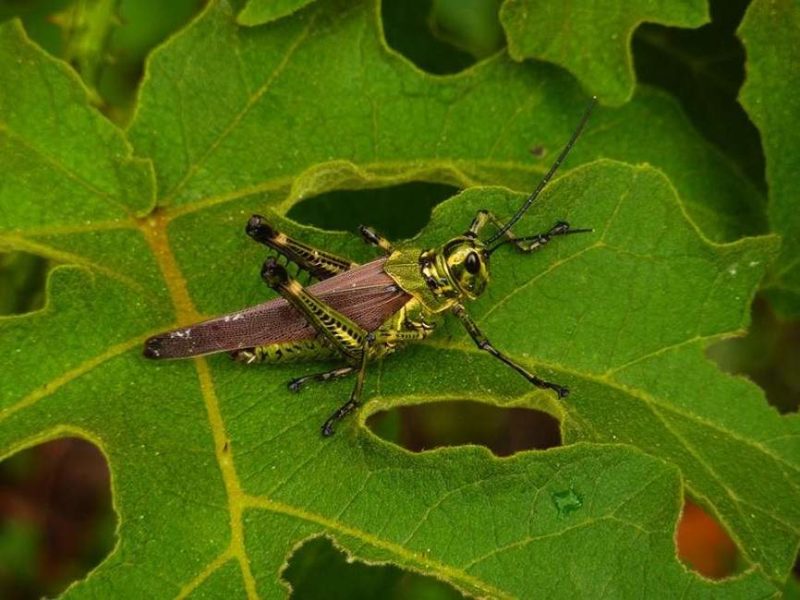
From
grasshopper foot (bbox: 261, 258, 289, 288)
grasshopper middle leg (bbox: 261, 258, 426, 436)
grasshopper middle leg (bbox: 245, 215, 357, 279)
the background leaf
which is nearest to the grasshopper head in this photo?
grasshopper middle leg (bbox: 261, 258, 426, 436)

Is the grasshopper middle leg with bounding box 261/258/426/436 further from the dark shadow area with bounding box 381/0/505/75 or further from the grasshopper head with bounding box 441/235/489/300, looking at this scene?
the dark shadow area with bounding box 381/0/505/75

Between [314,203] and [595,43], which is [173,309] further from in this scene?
[595,43]

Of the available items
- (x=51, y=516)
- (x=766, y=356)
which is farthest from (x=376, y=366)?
(x=51, y=516)

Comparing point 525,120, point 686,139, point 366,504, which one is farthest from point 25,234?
point 686,139

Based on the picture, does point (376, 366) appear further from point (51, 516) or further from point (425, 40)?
point (51, 516)

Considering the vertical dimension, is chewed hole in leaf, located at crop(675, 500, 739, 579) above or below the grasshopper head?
below

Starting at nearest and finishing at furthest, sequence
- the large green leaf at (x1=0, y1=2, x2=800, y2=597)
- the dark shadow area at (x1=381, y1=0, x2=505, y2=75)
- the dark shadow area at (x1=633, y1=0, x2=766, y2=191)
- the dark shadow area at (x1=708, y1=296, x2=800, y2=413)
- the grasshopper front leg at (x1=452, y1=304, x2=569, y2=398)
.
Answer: the large green leaf at (x1=0, y1=2, x2=800, y2=597) < the grasshopper front leg at (x1=452, y1=304, x2=569, y2=398) < the dark shadow area at (x1=633, y1=0, x2=766, y2=191) < the dark shadow area at (x1=381, y1=0, x2=505, y2=75) < the dark shadow area at (x1=708, y1=296, x2=800, y2=413)

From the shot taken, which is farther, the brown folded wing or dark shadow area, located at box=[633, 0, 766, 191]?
dark shadow area, located at box=[633, 0, 766, 191]

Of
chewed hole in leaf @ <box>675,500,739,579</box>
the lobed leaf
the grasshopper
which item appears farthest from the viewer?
chewed hole in leaf @ <box>675,500,739,579</box>
